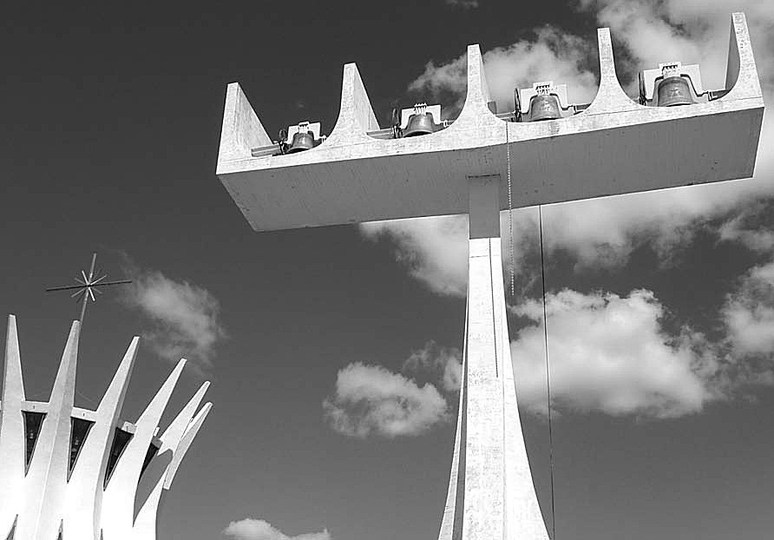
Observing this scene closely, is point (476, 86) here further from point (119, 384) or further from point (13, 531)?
point (13, 531)

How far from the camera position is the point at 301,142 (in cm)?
1396

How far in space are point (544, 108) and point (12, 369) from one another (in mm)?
14408

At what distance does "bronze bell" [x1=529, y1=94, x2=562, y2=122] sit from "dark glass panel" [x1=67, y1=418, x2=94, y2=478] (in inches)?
556

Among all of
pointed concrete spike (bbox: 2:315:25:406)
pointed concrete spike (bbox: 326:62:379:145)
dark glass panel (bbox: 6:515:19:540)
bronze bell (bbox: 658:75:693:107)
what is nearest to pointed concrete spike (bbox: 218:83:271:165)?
pointed concrete spike (bbox: 326:62:379:145)

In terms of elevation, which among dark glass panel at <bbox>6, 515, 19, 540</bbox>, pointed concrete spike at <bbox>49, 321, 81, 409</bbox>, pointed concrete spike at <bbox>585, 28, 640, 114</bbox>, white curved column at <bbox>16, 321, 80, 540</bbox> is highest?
pointed concrete spike at <bbox>585, 28, 640, 114</bbox>

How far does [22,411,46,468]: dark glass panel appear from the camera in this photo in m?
20.9

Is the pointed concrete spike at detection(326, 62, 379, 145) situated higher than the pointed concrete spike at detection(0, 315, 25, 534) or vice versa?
the pointed concrete spike at detection(326, 62, 379, 145)

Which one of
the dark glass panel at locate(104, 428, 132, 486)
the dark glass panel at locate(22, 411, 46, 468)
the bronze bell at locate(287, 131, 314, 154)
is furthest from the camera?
the dark glass panel at locate(104, 428, 132, 486)

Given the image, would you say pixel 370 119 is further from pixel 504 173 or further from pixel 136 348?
pixel 136 348

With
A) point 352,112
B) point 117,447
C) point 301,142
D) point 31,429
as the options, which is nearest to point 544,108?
point 352,112

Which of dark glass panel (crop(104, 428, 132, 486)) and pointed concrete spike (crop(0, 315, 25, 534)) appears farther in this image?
dark glass panel (crop(104, 428, 132, 486))

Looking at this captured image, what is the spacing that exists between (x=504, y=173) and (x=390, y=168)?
1819 millimetres

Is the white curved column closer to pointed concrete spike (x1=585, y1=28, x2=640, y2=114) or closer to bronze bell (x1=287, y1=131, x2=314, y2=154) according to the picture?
bronze bell (x1=287, y1=131, x2=314, y2=154)

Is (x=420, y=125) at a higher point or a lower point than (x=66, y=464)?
higher
